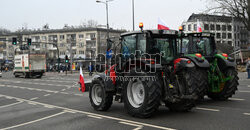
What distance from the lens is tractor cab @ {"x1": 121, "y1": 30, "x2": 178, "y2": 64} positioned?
8281 mm

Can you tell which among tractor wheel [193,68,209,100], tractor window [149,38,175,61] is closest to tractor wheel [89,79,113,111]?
tractor window [149,38,175,61]

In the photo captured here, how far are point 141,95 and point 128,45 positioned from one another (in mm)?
1697

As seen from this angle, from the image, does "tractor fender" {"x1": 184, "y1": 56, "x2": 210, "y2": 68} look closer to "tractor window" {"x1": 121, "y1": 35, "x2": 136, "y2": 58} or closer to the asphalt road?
the asphalt road

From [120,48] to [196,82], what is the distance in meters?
2.74

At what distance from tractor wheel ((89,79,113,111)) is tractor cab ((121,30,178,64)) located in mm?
1345

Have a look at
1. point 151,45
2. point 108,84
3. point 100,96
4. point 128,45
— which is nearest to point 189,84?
point 151,45

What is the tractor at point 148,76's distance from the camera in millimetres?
7703

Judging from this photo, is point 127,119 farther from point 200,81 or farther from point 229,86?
point 229,86

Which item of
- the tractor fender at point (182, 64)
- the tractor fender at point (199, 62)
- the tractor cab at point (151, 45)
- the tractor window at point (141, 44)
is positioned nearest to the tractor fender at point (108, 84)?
the tractor cab at point (151, 45)

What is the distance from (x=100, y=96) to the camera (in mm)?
9703

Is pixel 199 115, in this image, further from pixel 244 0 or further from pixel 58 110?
pixel 244 0

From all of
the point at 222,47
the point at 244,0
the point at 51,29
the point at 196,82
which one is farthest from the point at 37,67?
the point at 51,29

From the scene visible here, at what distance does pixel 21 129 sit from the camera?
292 inches

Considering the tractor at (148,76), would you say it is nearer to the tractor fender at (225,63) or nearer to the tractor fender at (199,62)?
the tractor fender at (199,62)
